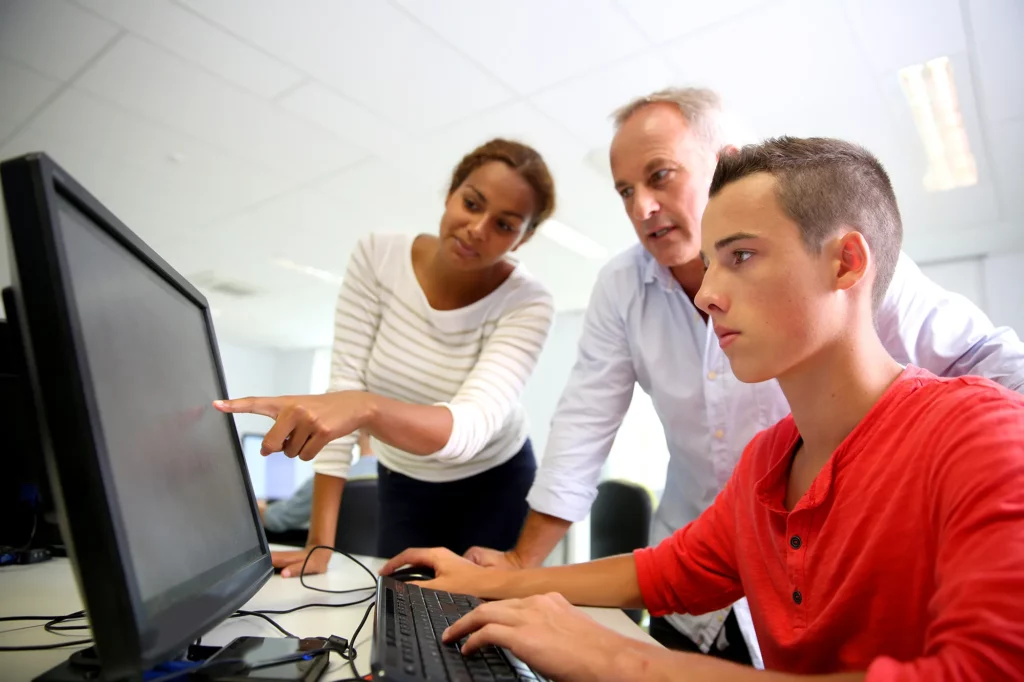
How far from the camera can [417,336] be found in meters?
1.54

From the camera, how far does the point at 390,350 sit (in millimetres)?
1541

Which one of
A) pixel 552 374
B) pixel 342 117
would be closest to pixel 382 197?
pixel 342 117

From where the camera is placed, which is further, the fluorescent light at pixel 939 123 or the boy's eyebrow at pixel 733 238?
the fluorescent light at pixel 939 123

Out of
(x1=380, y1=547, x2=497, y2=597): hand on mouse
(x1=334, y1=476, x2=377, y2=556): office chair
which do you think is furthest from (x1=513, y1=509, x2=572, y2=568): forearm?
(x1=334, y1=476, x2=377, y2=556): office chair

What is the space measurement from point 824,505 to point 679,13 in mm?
2075

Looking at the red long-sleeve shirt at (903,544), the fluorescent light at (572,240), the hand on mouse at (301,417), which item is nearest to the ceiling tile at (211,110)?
the fluorescent light at (572,240)

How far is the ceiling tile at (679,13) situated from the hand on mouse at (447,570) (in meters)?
2.03

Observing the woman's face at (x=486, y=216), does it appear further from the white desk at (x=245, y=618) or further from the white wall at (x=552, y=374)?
the white wall at (x=552, y=374)

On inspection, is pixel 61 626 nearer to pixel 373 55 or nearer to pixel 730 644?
pixel 730 644

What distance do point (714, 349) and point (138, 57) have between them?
→ 9.00 feet

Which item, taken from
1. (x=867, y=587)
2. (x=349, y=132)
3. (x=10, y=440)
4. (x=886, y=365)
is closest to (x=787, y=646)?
(x=867, y=587)

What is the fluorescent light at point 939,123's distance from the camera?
254cm

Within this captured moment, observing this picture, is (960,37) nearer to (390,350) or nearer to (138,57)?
(390,350)

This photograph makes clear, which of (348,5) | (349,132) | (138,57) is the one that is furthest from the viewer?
(349,132)
